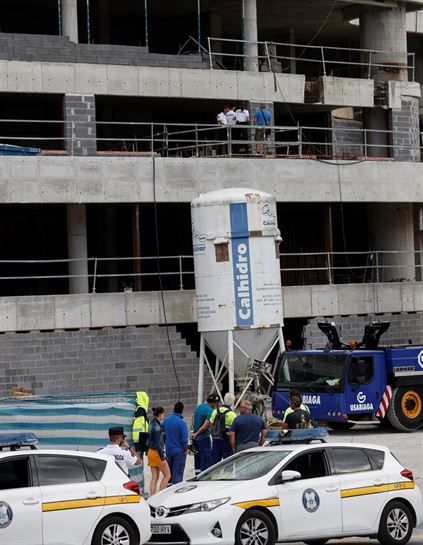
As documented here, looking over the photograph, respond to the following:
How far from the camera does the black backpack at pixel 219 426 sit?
23.1m

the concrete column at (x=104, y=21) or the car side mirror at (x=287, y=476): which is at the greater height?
the concrete column at (x=104, y=21)

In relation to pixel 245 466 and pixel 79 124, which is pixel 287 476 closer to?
pixel 245 466

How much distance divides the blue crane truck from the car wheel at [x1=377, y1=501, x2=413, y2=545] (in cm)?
1285

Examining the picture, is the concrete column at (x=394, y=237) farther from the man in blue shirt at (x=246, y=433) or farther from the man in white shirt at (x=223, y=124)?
the man in blue shirt at (x=246, y=433)

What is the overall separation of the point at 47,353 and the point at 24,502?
1954 cm

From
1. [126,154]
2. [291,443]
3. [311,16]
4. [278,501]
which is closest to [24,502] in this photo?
[278,501]

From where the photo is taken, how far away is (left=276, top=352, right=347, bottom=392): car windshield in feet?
105

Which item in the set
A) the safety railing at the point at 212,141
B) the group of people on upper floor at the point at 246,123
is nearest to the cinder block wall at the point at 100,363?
the safety railing at the point at 212,141

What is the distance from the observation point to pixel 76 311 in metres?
37.8

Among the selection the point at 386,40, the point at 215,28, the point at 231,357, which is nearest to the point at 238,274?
the point at 231,357

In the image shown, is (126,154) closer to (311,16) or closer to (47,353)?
(47,353)

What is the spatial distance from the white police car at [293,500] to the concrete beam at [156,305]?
18512 mm

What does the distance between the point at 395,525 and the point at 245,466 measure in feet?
6.81

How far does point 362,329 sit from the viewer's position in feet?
136
